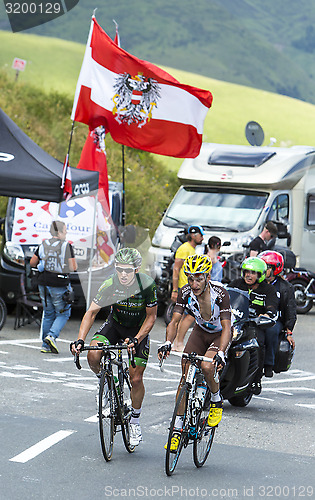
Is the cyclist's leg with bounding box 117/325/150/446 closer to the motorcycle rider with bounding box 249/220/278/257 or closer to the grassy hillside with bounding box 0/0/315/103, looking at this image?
the motorcycle rider with bounding box 249/220/278/257

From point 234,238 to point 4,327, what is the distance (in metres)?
5.07

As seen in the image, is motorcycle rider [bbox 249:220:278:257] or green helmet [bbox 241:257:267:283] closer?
green helmet [bbox 241:257:267:283]

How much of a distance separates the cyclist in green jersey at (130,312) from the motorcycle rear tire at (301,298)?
38.0 feet

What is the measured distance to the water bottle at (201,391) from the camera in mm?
→ 7496

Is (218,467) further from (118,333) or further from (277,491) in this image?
(118,333)

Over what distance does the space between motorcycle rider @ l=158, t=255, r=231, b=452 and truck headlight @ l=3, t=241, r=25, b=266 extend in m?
7.68

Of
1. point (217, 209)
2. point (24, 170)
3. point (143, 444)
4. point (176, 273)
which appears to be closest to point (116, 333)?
point (143, 444)

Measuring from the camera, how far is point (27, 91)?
39750mm

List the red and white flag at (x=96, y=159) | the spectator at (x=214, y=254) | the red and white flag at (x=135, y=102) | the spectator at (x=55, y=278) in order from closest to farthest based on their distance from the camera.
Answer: the spectator at (x=55, y=278) → the spectator at (x=214, y=254) → the red and white flag at (x=135, y=102) → the red and white flag at (x=96, y=159)

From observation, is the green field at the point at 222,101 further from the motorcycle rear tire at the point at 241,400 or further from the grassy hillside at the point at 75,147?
the motorcycle rear tire at the point at 241,400

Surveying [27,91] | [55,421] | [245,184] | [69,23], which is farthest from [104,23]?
[55,421]

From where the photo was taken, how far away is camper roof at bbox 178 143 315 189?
1884 centimetres

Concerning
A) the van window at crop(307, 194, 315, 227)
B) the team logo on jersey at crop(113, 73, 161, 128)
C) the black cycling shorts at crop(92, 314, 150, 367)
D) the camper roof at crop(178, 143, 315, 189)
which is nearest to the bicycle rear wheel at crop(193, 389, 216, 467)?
the black cycling shorts at crop(92, 314, 150, 367)

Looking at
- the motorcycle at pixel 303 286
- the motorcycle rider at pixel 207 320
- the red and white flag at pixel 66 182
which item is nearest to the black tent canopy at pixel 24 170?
the red and white flag at pixel 66 182
